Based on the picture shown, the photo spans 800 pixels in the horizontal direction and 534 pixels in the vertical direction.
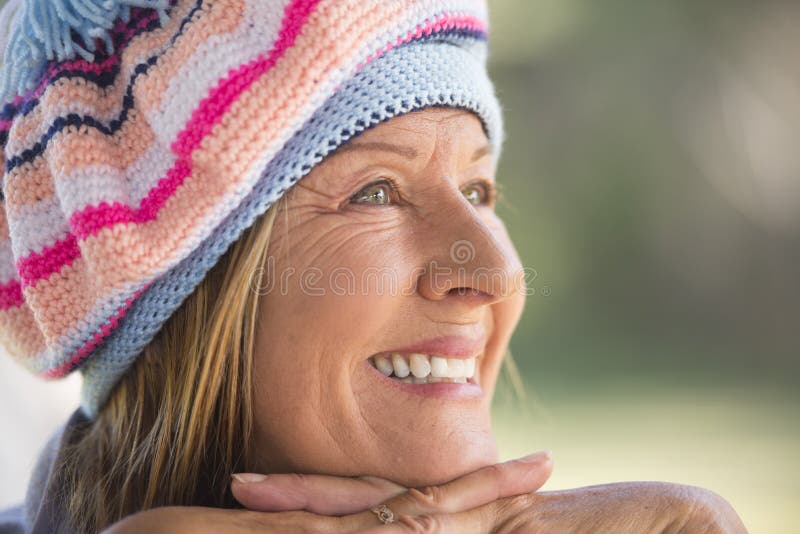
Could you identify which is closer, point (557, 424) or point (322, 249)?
point (322, 249)

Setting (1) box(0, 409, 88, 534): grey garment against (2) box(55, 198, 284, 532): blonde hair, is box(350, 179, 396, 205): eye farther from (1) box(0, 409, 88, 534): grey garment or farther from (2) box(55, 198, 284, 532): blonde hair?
(1) box(0, 409, 88, 534): grey garment

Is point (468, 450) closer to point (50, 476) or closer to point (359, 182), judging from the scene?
point (359, 182)

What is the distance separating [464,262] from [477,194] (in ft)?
1.26

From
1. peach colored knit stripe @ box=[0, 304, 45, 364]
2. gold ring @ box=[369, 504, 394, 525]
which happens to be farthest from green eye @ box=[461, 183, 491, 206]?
peach colored knit stripe @ box=[0, 304, 45, 364]

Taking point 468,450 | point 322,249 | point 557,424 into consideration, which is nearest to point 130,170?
point 322,249

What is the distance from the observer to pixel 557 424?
207 inches

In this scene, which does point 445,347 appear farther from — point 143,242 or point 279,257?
point 143,242

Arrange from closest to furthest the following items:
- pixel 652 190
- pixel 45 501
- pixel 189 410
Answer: pixel 189 410 < pixel 45 501 < pixel 652 190

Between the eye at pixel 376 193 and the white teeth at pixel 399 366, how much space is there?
31 centimetres

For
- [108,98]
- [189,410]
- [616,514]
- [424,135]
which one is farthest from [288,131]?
[616,514]

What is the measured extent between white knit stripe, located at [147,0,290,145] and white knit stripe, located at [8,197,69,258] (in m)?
0.29

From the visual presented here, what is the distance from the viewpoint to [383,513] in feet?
4.69

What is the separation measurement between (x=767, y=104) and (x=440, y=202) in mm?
6021

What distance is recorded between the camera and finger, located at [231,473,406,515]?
4.73 ft
